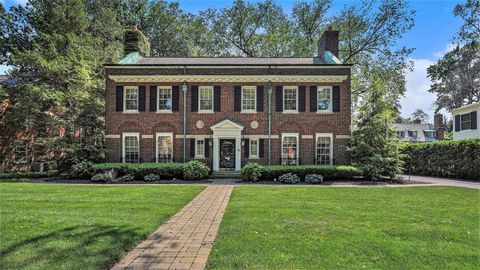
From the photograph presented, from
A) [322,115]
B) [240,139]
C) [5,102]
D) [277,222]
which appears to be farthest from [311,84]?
[5,102]

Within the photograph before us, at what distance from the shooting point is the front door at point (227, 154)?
19.7 m

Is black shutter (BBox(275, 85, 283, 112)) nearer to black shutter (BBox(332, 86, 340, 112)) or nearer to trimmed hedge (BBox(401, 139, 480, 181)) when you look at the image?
black shutter (BBox(332, 86, 340, 112))

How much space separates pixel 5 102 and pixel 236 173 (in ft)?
62.1

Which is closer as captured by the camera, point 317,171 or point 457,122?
point 317,171

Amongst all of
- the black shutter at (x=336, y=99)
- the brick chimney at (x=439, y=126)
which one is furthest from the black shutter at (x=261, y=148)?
the brick chimney at (x=439, y=126)

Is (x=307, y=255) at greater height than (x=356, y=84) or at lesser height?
lesser

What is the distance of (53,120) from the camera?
18.7m

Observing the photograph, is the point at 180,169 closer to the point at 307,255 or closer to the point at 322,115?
the point at 322,115

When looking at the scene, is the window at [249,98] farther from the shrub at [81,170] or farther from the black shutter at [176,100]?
the shrub at [81,170]

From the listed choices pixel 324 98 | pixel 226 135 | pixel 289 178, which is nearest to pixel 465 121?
pixel 324 98

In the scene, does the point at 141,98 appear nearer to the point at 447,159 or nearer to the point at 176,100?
the point at 176,100

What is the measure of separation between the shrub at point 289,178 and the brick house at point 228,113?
3103 millimetres

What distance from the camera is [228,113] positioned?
Result: 19.7m

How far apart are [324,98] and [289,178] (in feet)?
20.8
